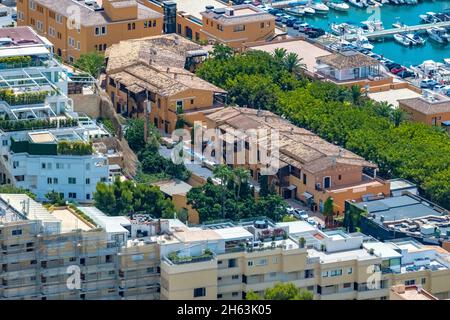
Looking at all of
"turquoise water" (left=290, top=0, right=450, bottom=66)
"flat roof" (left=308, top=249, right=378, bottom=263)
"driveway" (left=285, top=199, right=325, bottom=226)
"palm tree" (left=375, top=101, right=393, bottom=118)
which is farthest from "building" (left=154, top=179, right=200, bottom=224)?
"turquoise water" (left=290, top=0, right=450, bottom=66)

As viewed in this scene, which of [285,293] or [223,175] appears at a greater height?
[285,293]

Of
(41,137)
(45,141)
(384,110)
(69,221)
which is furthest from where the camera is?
(384,110)

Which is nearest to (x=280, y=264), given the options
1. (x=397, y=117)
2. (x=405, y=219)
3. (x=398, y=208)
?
(x=405, y=219)

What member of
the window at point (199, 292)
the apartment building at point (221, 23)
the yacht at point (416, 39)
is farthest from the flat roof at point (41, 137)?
the yacht at point (416, 39)

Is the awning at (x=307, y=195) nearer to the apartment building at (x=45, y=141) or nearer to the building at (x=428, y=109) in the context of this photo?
the apartment building at (x=45, y=141)

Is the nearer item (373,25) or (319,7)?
(373,25)

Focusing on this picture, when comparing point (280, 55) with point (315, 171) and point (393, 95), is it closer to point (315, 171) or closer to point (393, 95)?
point (393, 95)

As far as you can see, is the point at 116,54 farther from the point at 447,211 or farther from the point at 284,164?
the point at 447,211

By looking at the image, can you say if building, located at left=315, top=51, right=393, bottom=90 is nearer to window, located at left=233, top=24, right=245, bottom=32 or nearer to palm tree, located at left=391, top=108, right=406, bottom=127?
window, located at left=233, top=24, right=245, bottom=32
